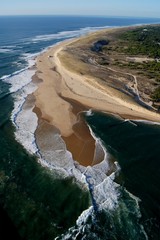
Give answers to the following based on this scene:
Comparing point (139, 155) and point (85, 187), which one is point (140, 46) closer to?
point (139, 155)

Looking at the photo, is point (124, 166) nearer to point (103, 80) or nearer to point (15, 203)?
point (15, 203)

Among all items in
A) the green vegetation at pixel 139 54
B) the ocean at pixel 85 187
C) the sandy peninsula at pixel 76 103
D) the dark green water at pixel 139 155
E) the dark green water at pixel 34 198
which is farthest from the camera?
the green vegetation at pixel 139 54

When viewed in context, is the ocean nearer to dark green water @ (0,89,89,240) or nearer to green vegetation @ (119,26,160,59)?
dark green water @ (0,89,89,240)

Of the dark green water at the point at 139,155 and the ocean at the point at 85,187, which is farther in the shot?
the dark green water at the point at 139,155

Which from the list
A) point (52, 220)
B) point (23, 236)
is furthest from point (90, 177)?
point (23, 236)

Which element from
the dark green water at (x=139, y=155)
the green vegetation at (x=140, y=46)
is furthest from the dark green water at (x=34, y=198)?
the green vegetation at (x=140, y=46)

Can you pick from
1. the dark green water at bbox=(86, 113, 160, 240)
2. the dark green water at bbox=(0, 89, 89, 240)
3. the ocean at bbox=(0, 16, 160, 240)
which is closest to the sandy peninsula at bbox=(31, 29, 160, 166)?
the ocean at bbox=(0, 16, 160, 240)

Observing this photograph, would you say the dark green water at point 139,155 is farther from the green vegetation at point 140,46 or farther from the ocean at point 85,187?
the green vegetation at point 140,46
